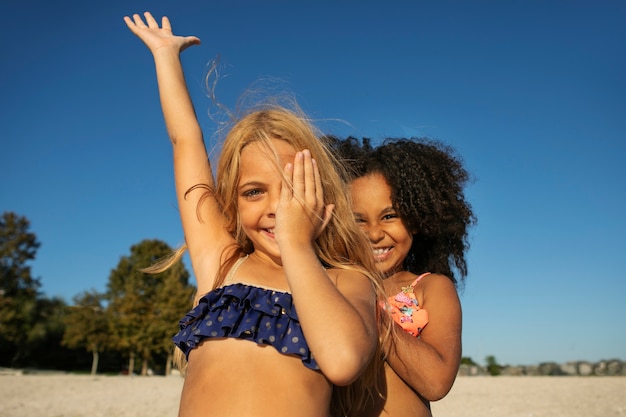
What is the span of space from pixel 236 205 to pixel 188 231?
296 millimetres

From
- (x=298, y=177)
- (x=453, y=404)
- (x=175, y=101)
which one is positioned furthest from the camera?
(x=453, y=404)

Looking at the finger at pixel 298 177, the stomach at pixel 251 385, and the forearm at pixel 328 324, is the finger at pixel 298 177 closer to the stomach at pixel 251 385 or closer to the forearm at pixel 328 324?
the forearm at pixel 328 324

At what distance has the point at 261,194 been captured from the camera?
7.88 ft

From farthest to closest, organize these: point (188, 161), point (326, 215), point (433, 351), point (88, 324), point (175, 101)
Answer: point (88, 324), point (175, 101), point (188, 161), point (433, 351), point (326, 215)

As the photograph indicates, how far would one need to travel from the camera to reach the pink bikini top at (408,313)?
289cm

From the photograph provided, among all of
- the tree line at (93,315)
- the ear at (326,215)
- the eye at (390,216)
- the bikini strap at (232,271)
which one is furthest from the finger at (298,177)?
the tree line at (93,315)

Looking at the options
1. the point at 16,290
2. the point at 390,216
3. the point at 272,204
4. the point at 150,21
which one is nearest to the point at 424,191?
the point at 390,216

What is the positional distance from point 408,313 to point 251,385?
3.89ft

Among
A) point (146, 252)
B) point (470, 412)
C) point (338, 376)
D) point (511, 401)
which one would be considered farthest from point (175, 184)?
point (146, 252)

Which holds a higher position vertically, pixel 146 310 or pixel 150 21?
pixel 146 310

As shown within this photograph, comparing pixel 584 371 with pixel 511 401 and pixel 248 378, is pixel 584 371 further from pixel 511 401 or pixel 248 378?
pixel 248 378

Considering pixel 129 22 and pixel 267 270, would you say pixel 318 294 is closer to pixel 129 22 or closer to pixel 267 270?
pixel 267 270

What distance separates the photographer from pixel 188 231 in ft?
8.87

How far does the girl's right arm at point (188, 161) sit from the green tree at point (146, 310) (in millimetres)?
39077
